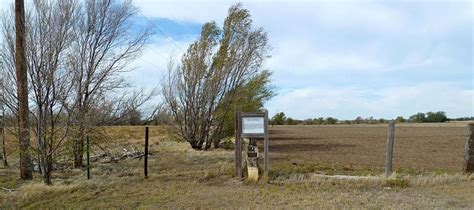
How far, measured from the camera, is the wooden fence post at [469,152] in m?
10.8

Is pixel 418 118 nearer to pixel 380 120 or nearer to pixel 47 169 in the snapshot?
pixel 380 120

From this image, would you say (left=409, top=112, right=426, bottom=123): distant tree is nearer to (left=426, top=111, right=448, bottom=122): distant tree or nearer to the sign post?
(left=426, top=111, right=448, bottom=122): distant tree

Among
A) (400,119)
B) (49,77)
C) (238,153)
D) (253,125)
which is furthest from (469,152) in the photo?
(400,119)

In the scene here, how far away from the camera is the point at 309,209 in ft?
23.7

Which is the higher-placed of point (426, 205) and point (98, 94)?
point (98, 94)

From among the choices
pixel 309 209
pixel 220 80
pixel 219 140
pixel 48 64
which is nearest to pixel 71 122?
pixel 48 64

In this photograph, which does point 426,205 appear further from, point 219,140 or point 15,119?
point 219,140

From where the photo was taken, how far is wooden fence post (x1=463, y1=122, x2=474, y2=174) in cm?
1078

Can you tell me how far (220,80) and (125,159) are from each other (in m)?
8.13

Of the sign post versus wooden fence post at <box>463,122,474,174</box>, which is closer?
wooden fence post at <box>463,122,474,174</box>

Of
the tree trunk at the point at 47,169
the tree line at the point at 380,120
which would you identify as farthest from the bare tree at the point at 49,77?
the tree line at the point at 380,120

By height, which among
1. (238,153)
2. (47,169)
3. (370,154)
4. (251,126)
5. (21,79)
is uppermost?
(21,79)

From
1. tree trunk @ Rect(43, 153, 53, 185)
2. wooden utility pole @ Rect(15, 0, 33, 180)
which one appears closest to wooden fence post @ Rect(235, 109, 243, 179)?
tree trunk @ Rect(43, 153, 53, 185)

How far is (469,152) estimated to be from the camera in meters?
10.9
